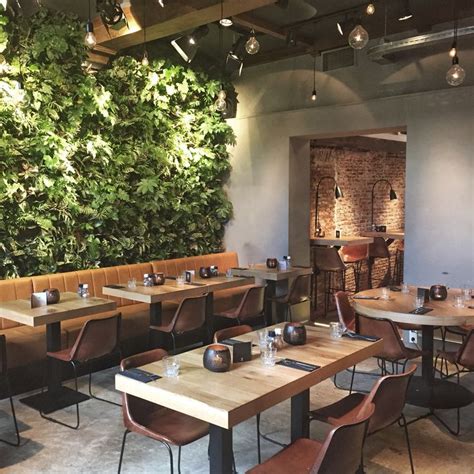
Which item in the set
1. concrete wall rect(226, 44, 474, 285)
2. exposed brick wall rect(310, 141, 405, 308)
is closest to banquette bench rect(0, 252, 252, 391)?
concrete wall rect(226, 44, 474, 285)

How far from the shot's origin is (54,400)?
4.32 metres

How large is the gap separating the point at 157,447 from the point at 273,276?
279cm

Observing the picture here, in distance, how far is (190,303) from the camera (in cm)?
486

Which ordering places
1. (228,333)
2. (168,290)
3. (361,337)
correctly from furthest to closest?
(168,290)
(228,333)
(361,337)

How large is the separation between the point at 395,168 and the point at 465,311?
6190 millimetres

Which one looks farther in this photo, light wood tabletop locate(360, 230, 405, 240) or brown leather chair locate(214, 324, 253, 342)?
light wood tabletop locate(360, 230, 405, 240)

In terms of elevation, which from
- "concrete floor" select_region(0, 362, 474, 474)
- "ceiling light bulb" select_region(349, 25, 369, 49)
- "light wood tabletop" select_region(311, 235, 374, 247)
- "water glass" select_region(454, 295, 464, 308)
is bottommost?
"concrete floor" select_region(0, 362, 474, 474)

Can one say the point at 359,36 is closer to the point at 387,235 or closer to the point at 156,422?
the point at 156,422

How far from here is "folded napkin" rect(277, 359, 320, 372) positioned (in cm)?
267

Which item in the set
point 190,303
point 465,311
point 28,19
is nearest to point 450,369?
point 465,311

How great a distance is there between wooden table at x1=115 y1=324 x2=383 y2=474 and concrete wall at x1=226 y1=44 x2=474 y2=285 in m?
3.27

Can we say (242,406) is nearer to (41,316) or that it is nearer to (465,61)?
(41,316)

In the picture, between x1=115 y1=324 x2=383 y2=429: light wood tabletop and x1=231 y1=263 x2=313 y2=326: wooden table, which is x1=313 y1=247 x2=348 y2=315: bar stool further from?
x1=115 y1=324 x2=383 y2=429: light wood tabletop

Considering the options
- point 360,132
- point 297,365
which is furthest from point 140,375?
point 360,132
